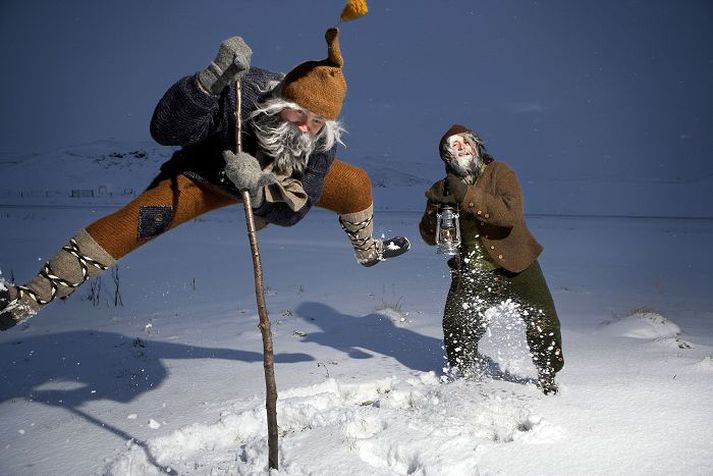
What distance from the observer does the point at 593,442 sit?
2.04 metres

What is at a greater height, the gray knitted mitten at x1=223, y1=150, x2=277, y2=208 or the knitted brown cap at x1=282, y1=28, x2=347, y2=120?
the knitted brown cap at x1=282, y1=28, x2=347, y2=120

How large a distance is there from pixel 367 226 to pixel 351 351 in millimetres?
1179

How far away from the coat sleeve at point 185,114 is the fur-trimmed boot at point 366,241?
98 cm

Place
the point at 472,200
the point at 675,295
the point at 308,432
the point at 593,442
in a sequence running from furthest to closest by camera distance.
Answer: the point at 675,295
the point at 472,200
the point at 308,432
the point at 593,442

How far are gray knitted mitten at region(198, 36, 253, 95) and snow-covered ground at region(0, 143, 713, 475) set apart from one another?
148 centimetres

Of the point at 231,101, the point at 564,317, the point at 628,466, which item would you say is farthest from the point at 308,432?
the point at 564,317

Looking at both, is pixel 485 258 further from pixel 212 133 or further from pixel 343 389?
pixel 212 133

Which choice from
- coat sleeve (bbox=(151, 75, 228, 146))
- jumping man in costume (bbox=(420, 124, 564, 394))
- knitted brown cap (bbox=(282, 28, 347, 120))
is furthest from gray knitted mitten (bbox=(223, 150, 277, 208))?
jumping man in costume (bbox=(420, 124, 564, 394))

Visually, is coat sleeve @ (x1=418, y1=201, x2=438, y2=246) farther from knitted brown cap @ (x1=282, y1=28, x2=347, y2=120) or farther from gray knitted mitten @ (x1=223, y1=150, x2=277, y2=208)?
gray knitted mitten @ (x1=223, y1=150, x2=277, y2=208)

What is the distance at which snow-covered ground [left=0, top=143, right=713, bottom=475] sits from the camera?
6.52 feet

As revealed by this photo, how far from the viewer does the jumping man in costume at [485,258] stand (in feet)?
A: 8.42

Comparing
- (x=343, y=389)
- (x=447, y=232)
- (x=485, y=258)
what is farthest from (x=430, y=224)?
(x=343, y=389)

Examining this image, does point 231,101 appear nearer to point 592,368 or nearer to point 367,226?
point 367,226

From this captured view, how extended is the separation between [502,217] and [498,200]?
0.32 ft
